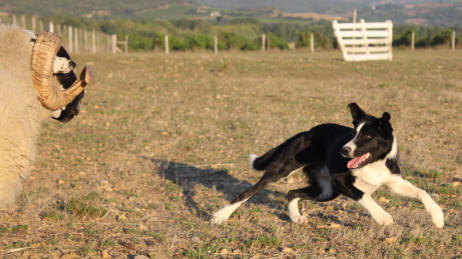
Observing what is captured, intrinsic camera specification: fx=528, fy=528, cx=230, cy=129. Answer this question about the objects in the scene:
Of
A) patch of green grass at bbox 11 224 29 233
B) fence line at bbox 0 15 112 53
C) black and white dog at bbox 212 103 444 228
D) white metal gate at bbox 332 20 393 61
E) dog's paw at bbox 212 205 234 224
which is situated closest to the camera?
black and white dog at bbox 212 103 444 228

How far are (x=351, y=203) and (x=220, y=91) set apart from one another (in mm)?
8780

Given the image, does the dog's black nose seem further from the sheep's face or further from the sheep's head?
the sheep's face

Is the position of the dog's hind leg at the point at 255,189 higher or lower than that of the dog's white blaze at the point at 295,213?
higher

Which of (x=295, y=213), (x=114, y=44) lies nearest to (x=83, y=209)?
(x=295, y=213)

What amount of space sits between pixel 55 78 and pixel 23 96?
1.53ft

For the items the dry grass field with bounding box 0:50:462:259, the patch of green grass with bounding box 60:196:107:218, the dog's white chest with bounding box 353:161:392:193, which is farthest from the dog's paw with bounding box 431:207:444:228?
the patch of green grass with bounding box 60:196:107:218

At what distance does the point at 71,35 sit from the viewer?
32281 millimetres

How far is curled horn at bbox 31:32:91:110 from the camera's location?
456 centimetres

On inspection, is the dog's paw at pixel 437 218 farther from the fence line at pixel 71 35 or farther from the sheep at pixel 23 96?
the fence line at pixel 71 35

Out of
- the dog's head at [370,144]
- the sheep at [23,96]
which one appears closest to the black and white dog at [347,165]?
the dog's head at [370,144]

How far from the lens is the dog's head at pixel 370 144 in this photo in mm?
4891

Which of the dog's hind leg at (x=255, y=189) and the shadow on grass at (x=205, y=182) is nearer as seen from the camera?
the dog's hind leg at (x=255, y=189)

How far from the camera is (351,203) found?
6.25 meters

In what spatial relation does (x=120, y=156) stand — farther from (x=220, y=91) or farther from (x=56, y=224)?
(x=220, y=91)
